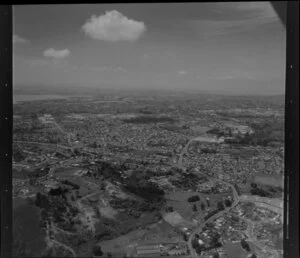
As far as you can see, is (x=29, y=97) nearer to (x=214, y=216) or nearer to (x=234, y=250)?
(x=214, y=216)

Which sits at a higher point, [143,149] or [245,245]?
[143,149]

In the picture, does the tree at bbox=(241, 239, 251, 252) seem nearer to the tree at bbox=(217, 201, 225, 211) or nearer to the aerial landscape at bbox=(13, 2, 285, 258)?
the aerial landscape at bbox=(13, 2, 285, 258)

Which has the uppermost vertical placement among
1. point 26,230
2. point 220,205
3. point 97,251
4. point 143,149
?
point 143,149

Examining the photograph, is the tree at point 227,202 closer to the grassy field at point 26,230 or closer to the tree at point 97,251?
the tree at point 97,251

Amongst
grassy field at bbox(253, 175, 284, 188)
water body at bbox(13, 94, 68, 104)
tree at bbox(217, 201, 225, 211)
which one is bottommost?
tree at bbox(217, 201, 225, 211)

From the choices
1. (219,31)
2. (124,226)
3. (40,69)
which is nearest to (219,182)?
(124,226)

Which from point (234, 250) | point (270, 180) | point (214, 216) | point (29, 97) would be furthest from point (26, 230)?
point (270, 180)

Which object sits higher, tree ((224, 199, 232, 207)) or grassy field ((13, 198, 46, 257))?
tree ((224, 199, 232, 207))

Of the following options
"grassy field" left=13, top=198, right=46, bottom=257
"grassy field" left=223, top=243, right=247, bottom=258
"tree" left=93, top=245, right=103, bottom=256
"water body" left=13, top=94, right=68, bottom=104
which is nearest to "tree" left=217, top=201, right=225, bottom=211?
"grassy field" left=223, top=243, right=247, bottom=258

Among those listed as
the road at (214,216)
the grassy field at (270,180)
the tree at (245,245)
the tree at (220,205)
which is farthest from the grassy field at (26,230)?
the grassy field at (270,180)
